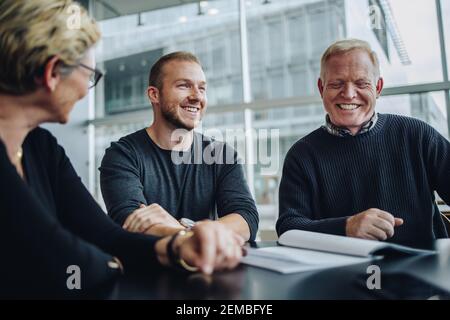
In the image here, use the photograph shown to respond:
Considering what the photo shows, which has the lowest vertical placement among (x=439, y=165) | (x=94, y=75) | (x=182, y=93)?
(x=439, y=165)

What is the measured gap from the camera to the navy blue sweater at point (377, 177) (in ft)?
4.83

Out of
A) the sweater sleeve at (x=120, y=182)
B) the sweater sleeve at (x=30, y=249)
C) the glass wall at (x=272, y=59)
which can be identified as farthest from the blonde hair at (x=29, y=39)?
the glass wall at (x=272, y=59)

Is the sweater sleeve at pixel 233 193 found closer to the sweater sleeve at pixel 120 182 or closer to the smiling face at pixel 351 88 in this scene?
the sweater sleeve at pixel 120 182

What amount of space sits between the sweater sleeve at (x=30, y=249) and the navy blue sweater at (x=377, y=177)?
2.91ft

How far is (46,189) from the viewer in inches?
33.0

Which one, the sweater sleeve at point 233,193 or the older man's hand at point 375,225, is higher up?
the sweater sleeve at point 233,193

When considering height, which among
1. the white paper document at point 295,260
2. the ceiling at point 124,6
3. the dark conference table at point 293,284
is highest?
the ceiling at point 124,6

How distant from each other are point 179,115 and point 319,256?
106 centimetres

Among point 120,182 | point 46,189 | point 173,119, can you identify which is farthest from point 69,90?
point 173,119

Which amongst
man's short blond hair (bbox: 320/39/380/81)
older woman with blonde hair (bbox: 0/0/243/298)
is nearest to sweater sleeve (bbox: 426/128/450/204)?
man's short blond hair (bbox: 320/39/380/81)

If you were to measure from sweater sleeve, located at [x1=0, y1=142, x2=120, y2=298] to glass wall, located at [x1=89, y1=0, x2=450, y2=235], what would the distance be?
9.81 ft

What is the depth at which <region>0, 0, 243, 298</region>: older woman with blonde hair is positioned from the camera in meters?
0.62

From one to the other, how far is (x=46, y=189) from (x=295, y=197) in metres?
0.90

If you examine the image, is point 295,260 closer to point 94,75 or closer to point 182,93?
point 94,75
